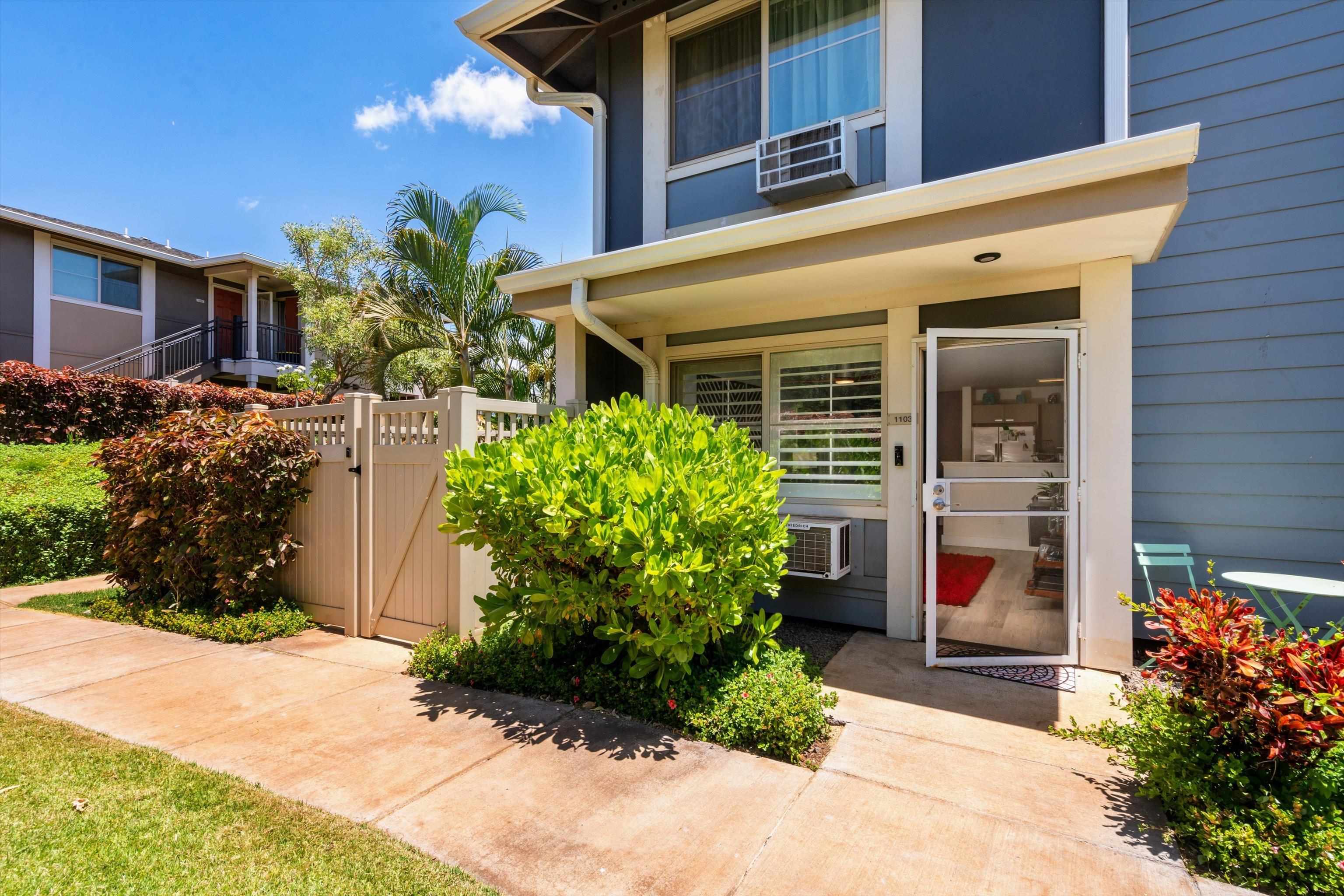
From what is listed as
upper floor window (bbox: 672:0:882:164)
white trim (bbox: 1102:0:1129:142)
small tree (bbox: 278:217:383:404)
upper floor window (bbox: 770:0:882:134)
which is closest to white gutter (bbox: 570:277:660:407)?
upper floor window (bbox: 672:0:882:164)

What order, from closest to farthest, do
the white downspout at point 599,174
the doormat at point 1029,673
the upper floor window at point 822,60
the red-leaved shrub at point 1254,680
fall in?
the red-leaved shrub at point 1254,680
the doormat at point 1029,673
the upper floor window at point 822,60
the white downspout at point 599,174

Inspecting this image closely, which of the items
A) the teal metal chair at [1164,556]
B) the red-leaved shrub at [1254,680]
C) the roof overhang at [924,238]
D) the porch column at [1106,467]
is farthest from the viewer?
the teal metal chair at [1164,556]

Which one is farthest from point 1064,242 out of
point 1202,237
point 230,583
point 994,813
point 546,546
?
point 230,583

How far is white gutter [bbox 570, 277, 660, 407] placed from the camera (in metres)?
5.09

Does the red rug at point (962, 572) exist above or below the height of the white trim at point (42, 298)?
below

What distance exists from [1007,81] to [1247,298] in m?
2.21

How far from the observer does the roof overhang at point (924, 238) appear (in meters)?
3.23

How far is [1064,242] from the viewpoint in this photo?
3.74m

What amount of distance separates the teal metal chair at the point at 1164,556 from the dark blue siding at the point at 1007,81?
2.71 metres

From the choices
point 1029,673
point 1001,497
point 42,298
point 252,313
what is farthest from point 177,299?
point 1029,673

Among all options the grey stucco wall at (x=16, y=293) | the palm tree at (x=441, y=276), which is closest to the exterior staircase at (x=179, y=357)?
the grey stucco wall at (x=16, y=293)

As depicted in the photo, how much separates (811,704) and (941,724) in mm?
774

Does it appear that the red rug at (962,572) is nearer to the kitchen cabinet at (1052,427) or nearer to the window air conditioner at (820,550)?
the window air conditioner at (820,550)

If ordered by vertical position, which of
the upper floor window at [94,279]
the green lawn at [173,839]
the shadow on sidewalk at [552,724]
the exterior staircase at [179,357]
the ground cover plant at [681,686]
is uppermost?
the upper floor window at [94,279]
